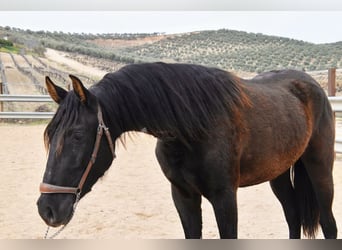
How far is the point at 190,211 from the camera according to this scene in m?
1.83

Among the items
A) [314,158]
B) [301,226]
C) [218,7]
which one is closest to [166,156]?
[218,7]

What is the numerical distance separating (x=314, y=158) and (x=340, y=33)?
82cm

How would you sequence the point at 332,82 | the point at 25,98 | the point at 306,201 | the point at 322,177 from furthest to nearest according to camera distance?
1. the point at 25,98
2. the point at 332,82
3. the point at 306,201
4. the point at 322,177

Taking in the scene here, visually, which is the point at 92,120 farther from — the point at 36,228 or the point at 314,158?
the point at 36,228

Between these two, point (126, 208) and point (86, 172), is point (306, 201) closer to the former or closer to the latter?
point (86, 172)

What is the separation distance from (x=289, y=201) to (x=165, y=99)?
1384 mm

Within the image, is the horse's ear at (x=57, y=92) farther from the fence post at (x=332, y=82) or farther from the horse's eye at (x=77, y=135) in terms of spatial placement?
the fence post at (x=332, y=82)

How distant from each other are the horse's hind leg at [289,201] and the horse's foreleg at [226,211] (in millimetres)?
965

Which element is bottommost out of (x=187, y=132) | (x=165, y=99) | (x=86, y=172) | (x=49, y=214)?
(x=49, y=214)

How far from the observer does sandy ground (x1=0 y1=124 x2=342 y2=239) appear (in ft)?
10.0

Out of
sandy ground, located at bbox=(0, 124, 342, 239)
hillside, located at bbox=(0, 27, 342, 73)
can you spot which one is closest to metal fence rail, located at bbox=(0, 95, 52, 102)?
sandy ground, located at bbox=(0, 124, 342, 239)

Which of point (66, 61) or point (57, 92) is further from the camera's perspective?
point (66, 61)

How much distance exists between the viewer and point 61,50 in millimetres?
3564

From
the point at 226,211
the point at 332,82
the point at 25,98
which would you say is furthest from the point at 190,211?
the point at 25,98
